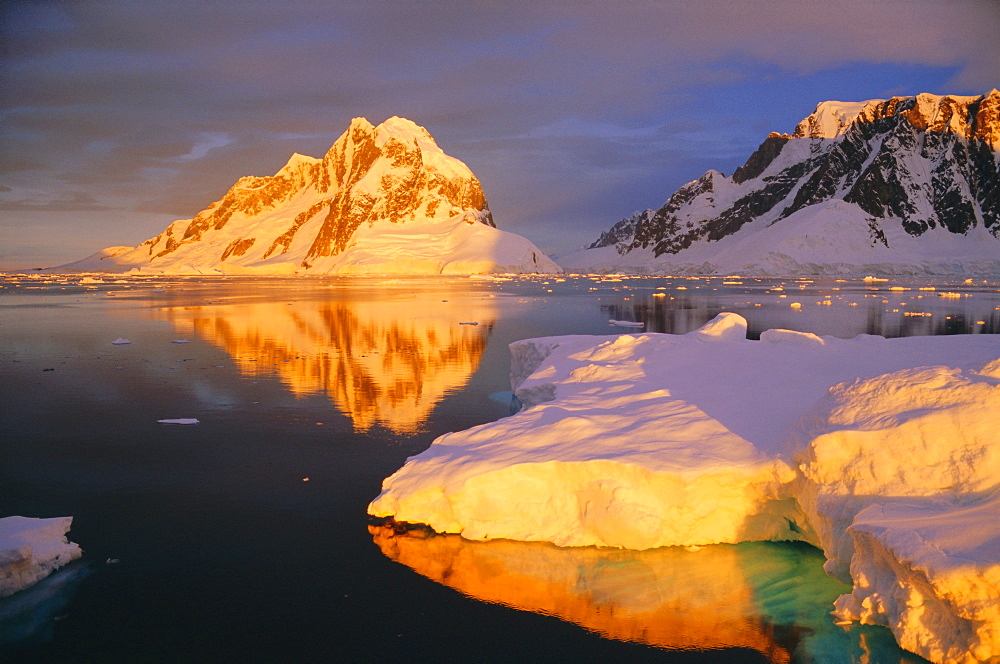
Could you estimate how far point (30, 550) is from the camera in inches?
289

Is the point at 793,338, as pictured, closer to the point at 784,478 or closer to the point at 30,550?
the point at 784,478

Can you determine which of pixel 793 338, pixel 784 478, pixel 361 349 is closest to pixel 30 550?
pixel 784 478

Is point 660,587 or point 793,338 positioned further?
point 793,338

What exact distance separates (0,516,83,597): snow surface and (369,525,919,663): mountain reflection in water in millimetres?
3343

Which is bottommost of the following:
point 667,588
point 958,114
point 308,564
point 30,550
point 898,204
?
point 667,588

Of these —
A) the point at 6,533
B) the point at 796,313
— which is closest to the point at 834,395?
the point at 6,533

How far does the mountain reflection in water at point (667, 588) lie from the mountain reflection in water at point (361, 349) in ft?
17.7

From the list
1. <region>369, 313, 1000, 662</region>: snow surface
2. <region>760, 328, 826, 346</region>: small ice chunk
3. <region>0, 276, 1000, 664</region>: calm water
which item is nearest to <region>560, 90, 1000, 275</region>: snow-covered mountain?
<region>760, 328, 826, 346</region>: small ice chunk

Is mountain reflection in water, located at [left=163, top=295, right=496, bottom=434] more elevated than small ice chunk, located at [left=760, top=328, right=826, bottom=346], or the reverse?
small ice chunk, located at [left=760, top=328, right=826, bottom=346]

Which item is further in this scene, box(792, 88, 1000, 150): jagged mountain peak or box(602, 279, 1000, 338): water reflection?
box(792, 88, 1000, 150): jagged mountain peak

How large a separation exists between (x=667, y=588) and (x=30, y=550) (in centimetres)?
654

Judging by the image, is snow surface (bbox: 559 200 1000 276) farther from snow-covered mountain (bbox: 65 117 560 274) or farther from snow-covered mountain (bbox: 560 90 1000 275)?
snow-covered mountain (bbox: 65 117 560 274)

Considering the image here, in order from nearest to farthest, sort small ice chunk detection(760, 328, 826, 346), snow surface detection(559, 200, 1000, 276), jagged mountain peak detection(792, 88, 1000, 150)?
1. small ice chunk detection(760, 328, 826, 346)
2. snow surface detection(559, 200, 1000, 276)
3. jagged mountain peak detection(792, 88, 1000, 150)

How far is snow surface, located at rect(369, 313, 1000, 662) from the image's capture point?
5914 mm
